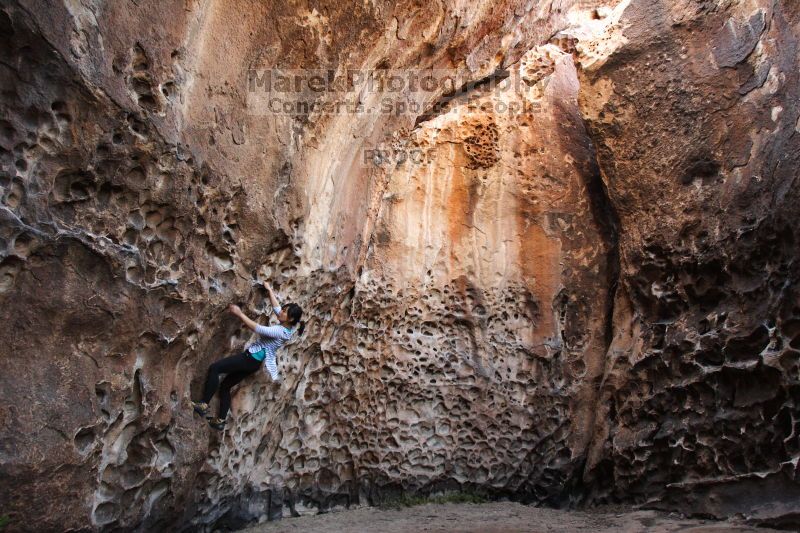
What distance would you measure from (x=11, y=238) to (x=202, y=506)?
98.7 inches

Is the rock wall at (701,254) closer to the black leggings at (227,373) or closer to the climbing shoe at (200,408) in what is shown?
the black leggings at (227,373)

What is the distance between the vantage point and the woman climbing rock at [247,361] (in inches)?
195

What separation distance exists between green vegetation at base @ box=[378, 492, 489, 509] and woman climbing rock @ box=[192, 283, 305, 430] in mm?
1896

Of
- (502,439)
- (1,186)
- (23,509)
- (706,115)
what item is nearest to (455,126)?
(706,115)

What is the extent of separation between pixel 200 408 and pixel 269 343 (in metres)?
0.64

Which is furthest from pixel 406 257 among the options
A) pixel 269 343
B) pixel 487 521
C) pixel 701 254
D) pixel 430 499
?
pixel 701 254

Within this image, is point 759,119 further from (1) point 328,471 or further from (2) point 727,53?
(1) point 328,471

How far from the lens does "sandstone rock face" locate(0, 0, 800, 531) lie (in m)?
3.88

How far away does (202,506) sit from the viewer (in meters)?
5.15

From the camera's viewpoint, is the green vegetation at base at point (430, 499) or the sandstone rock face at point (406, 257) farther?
the green vegetation at base at point (430, 499)

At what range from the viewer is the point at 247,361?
16.5ft

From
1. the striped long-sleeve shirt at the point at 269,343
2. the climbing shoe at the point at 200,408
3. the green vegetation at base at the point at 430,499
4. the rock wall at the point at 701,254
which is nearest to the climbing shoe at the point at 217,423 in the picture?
the climbing shoe at the point at 200,408

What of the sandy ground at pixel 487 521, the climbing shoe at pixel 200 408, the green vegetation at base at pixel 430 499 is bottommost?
the sandy ground at pixel 487 521

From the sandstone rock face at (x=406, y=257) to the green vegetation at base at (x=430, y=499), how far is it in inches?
3.5
